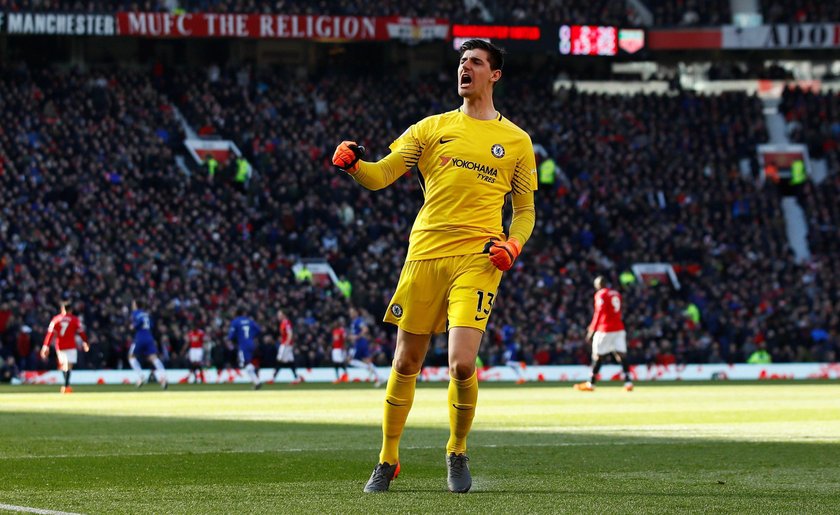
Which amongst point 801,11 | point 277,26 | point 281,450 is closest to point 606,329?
point 281,450

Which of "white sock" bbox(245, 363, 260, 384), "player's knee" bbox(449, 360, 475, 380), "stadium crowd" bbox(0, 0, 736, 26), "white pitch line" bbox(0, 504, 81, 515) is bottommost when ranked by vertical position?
"white sock" bbox(245, 363, 260, 384)

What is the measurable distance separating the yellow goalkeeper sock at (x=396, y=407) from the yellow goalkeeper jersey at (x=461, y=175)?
0.78m

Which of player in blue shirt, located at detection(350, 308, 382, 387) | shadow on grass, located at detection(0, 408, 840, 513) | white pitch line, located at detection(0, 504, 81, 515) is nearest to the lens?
white pitch line, located at detection(0, 504, 81, 515)

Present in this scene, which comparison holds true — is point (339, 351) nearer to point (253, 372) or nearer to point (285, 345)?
point (285, 345)

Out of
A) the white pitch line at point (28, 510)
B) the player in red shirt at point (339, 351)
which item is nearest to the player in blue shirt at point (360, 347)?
the player in red shirt at point (339, 351)

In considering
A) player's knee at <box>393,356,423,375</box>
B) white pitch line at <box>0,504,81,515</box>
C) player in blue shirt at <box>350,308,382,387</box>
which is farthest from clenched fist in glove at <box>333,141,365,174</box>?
player in blue shirt at <box>350,308,382,387</box>

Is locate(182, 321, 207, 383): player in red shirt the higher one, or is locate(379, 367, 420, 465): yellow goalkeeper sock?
locate(379, 367, 420, 465): yellow goalkeeper sock

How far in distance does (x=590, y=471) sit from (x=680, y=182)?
3597 cm

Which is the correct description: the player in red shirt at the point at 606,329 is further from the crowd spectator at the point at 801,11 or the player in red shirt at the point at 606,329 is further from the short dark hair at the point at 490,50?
the crowd spectator at the point at 801,11

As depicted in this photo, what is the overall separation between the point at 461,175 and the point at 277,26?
37.4m

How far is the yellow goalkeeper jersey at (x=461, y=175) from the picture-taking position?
29.5ft

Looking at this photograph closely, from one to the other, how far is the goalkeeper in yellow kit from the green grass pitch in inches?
20.0

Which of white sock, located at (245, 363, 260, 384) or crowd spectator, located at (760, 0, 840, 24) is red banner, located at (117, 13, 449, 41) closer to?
crowd spectator, located at (760, 0, 840, 24)

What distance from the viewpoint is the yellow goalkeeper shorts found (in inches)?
348
